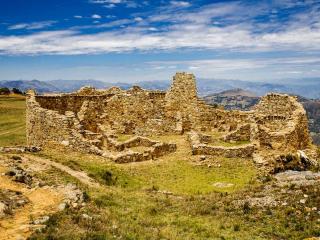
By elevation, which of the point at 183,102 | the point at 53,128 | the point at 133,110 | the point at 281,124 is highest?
the point at 183,102

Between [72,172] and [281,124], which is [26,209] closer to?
[72,172]

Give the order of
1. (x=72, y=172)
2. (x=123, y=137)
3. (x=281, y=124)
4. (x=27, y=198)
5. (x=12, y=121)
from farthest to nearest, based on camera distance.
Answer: (x=12, y=121), (x=123, y=137), (x=281, y=124), (x=72, y=172), (x=27, y=198)

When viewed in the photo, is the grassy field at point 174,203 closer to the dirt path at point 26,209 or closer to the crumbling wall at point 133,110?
the dirt path at point 26,209

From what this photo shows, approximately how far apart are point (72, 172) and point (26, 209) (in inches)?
370

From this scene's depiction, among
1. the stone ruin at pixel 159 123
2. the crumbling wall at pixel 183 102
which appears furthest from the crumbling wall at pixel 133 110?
the crumbling wall at pixel 183 102

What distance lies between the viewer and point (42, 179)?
25.4m

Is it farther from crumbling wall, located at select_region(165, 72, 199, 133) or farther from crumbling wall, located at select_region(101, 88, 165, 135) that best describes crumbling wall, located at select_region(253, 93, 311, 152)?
crumbling wall, located at select_region(101, 88, 165, 135)

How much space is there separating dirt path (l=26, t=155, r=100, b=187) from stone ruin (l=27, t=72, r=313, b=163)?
4.69m

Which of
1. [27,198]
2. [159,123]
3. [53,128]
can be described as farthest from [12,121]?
[27,198]

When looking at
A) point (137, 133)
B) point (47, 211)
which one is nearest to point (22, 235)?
point (47, 211)

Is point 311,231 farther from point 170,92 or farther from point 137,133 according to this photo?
point 170,92

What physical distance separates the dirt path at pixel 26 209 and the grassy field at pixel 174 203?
0.85m

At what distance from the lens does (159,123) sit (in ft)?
151

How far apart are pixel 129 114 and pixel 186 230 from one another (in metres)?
29.3
